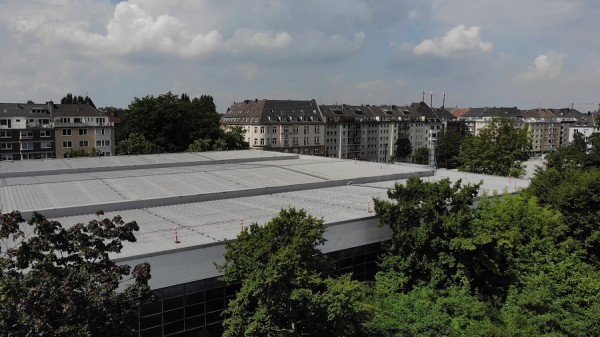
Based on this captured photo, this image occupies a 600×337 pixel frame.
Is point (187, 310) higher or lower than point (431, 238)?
lower

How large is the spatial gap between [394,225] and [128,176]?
58.5ft

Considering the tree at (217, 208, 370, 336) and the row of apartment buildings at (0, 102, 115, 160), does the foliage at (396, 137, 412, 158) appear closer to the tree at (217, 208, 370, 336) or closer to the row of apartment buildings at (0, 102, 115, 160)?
the row of apartment buildings at (0, 102, 115, 160)

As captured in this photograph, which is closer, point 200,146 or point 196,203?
point 196,203

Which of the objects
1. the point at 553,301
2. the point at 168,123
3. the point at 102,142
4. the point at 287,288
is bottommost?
the point at 553,301

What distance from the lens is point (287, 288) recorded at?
41.9ft

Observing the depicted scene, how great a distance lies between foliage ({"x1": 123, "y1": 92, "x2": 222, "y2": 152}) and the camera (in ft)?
197

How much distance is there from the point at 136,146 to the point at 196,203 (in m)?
33.9

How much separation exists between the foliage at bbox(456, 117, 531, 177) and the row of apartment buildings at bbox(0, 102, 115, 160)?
184 ft

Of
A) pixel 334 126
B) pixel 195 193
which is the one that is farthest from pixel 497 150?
pixel 334 126

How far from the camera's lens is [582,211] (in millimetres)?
25281

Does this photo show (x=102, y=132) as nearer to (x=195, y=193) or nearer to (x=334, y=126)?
(x=334, y=126)

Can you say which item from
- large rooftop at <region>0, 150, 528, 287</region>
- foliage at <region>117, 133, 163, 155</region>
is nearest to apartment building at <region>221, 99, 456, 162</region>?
foliage at <region>117, 133, 163, 155</region>

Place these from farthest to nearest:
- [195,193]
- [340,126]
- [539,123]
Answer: [539,123] < [340,126] < [195,193]

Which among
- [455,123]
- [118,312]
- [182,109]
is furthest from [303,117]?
[118,312]
